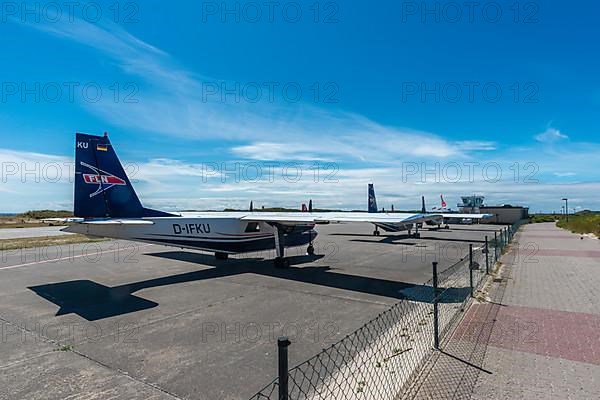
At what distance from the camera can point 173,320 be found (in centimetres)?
776

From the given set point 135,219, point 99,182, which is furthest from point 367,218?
point 99,182

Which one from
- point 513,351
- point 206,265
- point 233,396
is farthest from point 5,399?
point 206,265

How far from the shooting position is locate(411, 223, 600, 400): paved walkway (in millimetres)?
4387

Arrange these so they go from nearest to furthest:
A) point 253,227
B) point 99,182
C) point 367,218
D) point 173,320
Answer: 1. point 173,320
2. point 99,182
3. point 367,218
4. point 253,227

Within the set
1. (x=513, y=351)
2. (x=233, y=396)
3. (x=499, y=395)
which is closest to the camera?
(x=499, y=395)

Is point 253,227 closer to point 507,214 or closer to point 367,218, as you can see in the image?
point 367,218

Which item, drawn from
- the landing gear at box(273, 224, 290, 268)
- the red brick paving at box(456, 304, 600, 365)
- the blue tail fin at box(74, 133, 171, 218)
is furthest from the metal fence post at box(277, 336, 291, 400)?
the landing gear at box(273, 224, 290, 268)

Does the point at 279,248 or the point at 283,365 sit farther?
the point at 279,248

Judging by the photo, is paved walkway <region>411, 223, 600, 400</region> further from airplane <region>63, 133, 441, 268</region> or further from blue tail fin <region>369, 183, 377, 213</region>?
blue tail fin <region>369, 183, 377, 213</region>

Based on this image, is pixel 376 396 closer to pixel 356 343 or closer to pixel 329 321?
pixel 356 343

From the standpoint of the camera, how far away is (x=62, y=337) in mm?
6734

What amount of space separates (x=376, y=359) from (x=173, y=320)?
177 inches

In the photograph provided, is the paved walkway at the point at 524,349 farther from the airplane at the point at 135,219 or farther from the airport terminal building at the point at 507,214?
the airport terminal building at the point at 507,214

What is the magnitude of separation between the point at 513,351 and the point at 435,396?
213 centimetres
